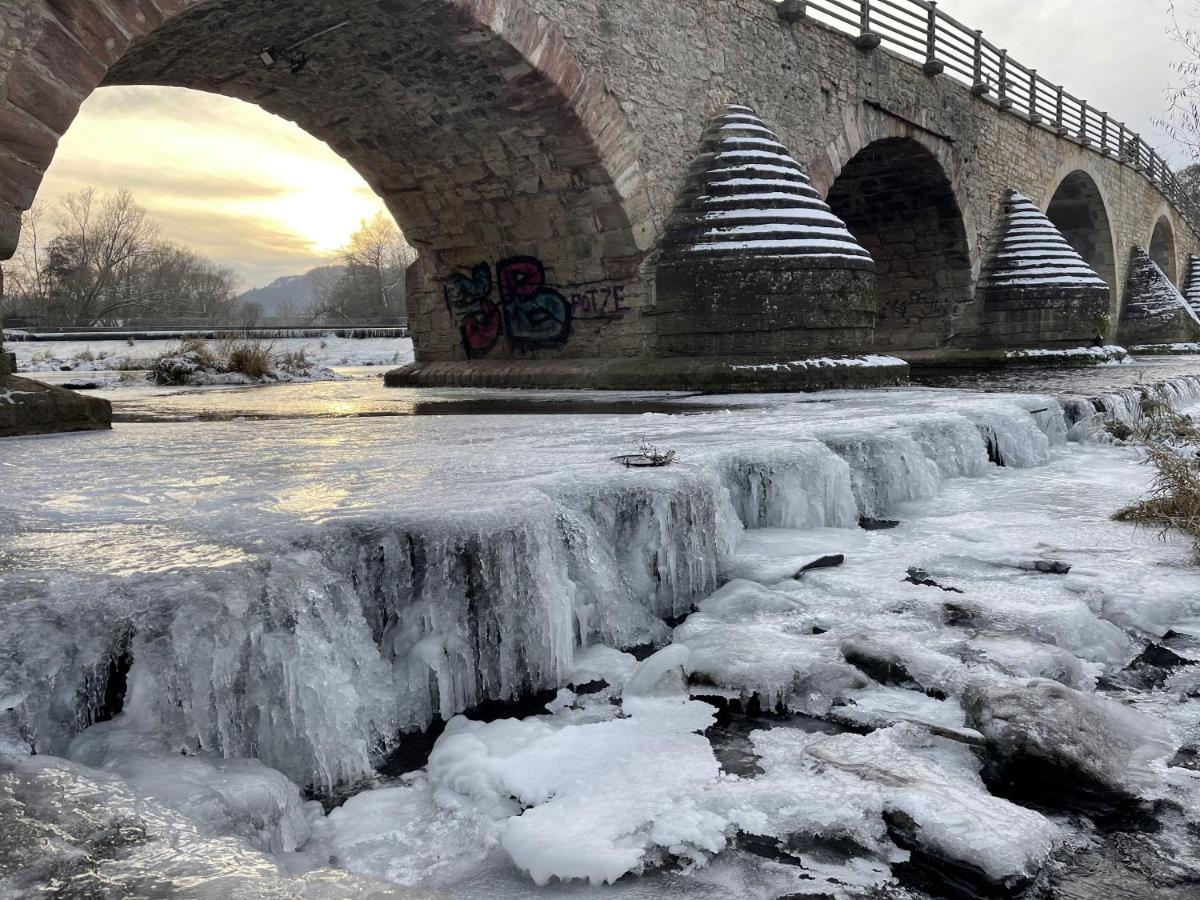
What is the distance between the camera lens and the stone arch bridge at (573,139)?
715cm

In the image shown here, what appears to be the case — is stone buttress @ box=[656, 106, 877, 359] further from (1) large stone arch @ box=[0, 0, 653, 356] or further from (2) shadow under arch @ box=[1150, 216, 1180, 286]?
(2) shadow under arch @ box=[1150, 216, 1180, 286]

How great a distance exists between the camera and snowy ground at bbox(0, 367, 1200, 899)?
1.74m

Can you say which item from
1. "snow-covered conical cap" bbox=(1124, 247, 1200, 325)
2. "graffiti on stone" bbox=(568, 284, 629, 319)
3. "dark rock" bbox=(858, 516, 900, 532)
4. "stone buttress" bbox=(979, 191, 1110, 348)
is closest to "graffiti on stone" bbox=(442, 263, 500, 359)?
"graffiti on stone" bbox=(568, 284, 629, 319)

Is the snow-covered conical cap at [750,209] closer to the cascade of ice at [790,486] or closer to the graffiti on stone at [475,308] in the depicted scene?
the graffiti on stone at [475,308]

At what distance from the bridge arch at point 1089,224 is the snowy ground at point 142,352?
17889mm

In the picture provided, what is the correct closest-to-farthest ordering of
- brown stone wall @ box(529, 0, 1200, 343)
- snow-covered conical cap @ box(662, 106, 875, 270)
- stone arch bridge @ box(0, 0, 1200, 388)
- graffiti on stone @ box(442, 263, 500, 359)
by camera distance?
stone arch bridge @ box(0, 0, 1200, 388), snow-covered conical cap @ box(662, 106, 875, 270), brown stone wall @ box(529, 0, 1200, 343), graffiti on stone @ box(442, 263, 500, 359)

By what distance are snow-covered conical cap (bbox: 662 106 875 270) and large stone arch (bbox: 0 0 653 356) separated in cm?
64

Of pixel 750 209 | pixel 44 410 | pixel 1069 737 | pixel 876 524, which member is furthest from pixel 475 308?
pixel 1069 737

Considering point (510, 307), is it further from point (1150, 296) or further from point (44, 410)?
point (1150, 296)

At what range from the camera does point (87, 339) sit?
23.0m

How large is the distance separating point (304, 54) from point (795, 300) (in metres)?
5.12

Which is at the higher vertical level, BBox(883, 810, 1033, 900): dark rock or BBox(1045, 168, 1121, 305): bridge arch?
BBox(1045, 168, 1121, 305): bridge arch

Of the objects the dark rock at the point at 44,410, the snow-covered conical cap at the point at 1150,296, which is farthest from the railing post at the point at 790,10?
the snow-covered conical cap at the point at 1150,296

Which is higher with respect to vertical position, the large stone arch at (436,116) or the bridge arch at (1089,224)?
the bridge arch at (1089,224)
